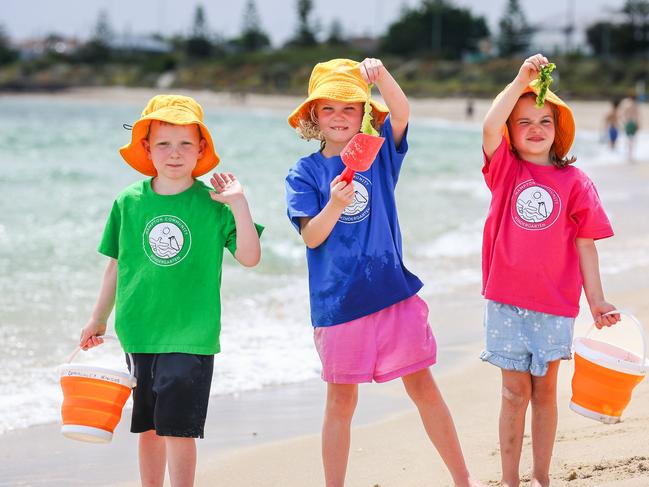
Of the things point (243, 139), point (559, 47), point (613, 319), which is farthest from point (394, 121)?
point (559, 47)

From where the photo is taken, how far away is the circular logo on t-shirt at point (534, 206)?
3.24 meters

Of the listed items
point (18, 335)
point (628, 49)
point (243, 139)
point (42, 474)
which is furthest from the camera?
point (628, 49)

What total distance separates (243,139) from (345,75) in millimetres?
33504

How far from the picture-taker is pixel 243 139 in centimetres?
3644

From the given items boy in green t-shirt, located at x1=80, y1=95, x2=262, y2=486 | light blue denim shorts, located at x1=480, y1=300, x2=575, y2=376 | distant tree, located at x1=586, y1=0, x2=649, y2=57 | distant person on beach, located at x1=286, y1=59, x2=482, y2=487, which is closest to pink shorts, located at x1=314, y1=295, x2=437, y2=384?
distant person on beach, located at x1=286, y1=59, x2=482, y2=487

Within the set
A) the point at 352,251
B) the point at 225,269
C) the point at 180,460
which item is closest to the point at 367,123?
the point at 352,251

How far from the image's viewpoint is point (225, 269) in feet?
27.5

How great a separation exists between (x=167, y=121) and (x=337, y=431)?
1207 millimetres

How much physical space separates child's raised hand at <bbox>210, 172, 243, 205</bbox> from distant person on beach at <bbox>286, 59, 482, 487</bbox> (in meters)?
0.20

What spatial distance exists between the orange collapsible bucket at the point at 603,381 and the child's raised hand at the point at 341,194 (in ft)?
3.16

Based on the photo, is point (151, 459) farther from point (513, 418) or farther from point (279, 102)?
point (279, 102)

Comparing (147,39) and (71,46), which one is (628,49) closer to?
(147,39)

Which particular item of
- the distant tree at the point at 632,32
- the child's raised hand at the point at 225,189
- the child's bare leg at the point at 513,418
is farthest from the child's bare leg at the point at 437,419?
the distant tree at the point at 632,32

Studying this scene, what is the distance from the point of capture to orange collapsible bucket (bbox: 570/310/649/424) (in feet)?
10.3
